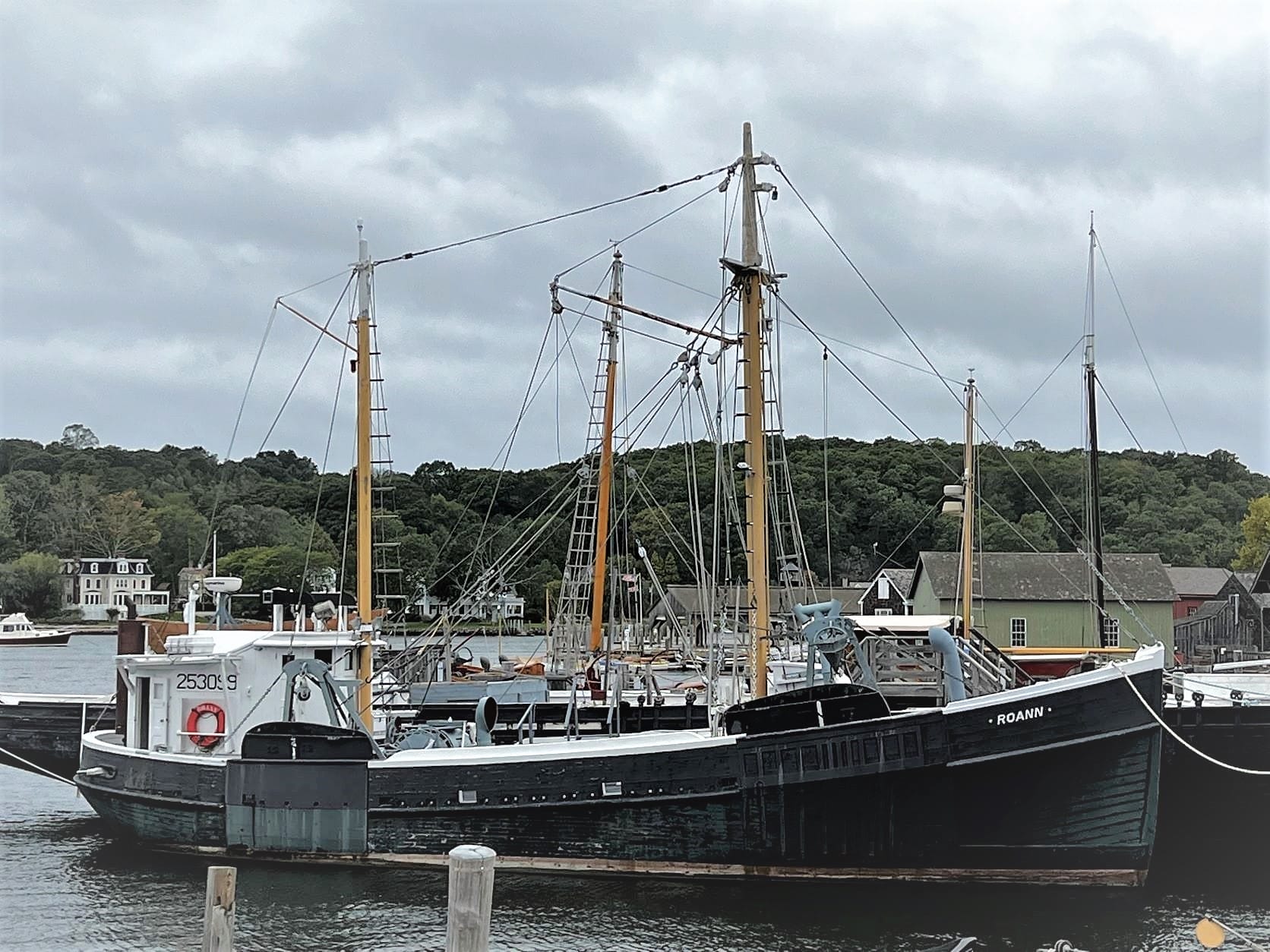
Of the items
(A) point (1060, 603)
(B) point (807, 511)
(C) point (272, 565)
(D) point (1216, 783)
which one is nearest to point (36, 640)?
(C) point (272, 565)

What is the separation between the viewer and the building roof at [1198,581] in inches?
2527

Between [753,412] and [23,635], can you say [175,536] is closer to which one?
[23,635]

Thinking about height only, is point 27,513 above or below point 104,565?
above

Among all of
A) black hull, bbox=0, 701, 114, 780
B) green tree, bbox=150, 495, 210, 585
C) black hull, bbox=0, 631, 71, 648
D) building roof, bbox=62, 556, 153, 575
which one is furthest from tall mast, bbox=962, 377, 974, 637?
building roof, bbox=62, 556, 153, 575

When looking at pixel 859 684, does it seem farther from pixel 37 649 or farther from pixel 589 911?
pixel 37 649

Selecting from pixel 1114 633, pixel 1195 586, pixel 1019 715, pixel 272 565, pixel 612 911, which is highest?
pixel 272 565

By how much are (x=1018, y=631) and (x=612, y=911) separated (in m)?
33.5

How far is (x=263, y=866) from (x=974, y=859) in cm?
1106

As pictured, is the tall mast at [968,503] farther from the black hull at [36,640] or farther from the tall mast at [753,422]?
the black hull at [36,640]

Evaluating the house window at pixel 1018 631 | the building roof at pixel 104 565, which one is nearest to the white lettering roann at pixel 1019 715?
the house window at pixel 1018 631

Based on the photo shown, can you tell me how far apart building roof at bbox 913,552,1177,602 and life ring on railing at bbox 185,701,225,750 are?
3175cm

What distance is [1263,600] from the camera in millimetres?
54000

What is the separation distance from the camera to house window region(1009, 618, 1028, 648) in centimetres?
4862

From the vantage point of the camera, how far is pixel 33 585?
110 meters
